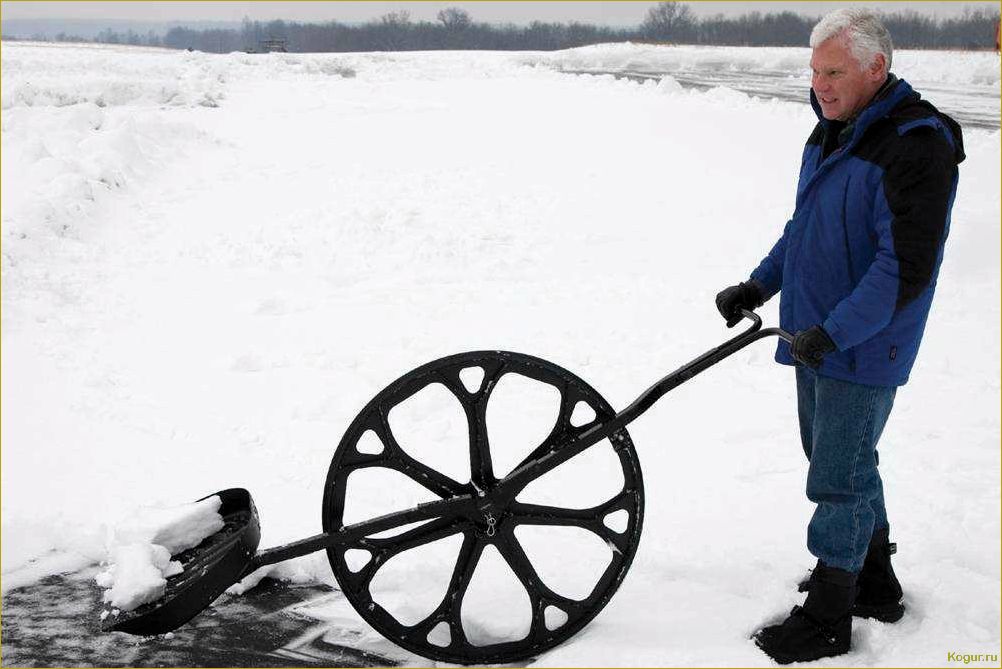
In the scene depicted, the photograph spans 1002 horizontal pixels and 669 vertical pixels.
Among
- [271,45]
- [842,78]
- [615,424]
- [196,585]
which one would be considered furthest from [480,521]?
[271,45]

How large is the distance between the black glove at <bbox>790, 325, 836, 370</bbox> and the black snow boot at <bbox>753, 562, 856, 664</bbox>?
746 millimetres

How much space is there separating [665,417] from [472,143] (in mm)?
11192

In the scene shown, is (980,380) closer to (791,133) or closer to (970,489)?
(970,489)

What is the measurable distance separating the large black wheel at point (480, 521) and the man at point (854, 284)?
0.61 m

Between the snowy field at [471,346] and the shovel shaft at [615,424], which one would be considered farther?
the snowy field at [471,346]

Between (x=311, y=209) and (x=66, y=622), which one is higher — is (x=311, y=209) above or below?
above

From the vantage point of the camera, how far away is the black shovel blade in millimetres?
2859

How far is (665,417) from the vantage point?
16.9 feet

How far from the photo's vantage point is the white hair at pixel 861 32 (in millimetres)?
2527

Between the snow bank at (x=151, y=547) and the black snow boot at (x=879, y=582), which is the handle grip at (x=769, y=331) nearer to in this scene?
the black snow boot at (x=879, y=582)

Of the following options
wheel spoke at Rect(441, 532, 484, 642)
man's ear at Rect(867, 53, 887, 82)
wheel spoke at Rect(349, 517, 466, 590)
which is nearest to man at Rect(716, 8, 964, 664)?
man's ear at Rect(867, 53, 887, 82)

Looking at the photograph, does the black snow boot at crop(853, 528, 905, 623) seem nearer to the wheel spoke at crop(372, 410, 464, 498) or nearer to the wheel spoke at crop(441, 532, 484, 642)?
the wheel spoke at crop(441, 532, 484, 642)

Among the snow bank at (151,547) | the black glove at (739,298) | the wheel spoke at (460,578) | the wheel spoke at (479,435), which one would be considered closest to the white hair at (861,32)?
the black glove at (739,298)

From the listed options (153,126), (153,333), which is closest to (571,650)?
(153,333)
